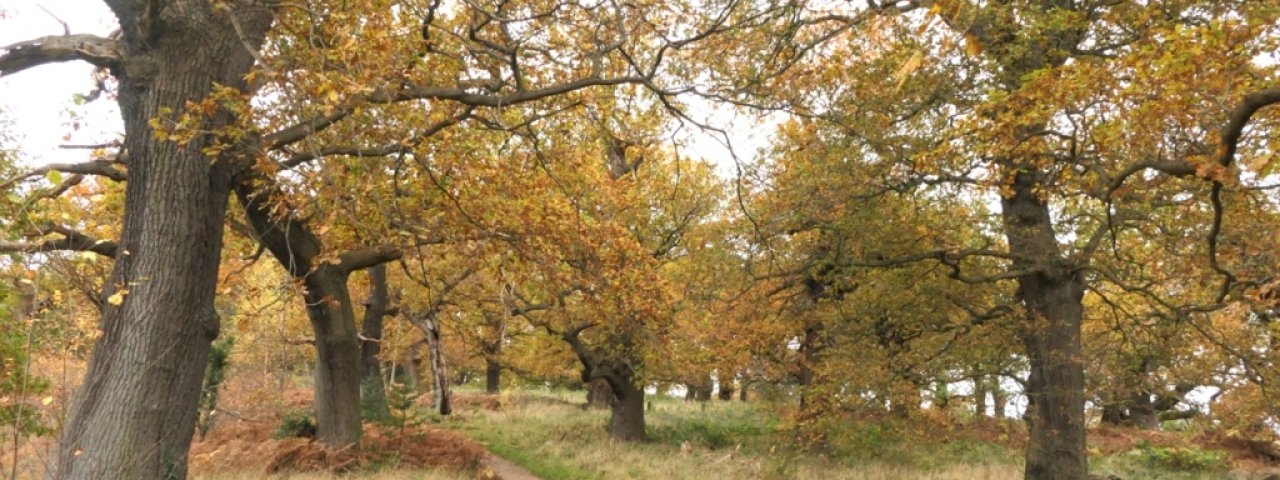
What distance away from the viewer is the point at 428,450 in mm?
12859

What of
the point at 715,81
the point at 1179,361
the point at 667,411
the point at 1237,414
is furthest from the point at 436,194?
the point at 667,411

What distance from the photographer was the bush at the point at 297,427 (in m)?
12.2

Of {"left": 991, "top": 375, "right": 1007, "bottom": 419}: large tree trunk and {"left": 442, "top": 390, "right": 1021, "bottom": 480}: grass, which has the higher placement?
{"left": 991, "top": 375, "right": 1007, "bottom": 419}: large tree trunk

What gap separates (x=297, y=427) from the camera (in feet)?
40.3

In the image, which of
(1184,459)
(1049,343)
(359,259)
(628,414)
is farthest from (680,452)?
(1184,459)

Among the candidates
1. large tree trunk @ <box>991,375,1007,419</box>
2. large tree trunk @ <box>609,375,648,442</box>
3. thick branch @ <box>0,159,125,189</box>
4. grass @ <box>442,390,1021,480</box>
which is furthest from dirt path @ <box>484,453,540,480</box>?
large tree trunk @ <box>991,375,1007,419</box>

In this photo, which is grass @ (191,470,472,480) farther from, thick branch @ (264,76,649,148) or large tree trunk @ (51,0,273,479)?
thick branch @ (264,76,649,148)

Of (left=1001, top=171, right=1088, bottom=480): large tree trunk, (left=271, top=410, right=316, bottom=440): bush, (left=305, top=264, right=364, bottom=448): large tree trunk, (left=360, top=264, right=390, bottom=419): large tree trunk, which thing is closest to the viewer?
(left=1001, top=171, right=1088, bottom=480): large tree trunk

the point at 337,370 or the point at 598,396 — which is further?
the point at 598,396

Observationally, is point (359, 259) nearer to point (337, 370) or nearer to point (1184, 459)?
point (337, 370)

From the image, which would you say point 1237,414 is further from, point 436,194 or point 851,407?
point 436,194

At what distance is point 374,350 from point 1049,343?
566 inches

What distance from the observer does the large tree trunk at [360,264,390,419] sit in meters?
15.9

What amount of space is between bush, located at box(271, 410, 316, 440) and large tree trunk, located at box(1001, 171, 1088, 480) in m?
11.2
